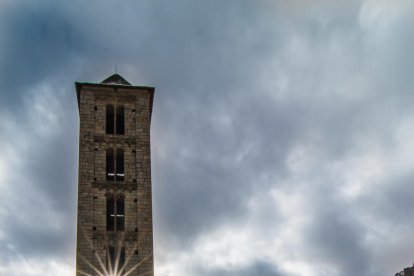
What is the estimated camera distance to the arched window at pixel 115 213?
37.8 metres

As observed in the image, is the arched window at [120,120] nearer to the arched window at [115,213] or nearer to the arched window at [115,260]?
the arched window at [115,213]

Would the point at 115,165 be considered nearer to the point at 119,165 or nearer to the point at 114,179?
the point at 119,165

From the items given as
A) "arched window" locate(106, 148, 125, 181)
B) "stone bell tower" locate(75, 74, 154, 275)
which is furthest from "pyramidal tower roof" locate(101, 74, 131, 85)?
"arched window" locate(106, 148, 125, 181)

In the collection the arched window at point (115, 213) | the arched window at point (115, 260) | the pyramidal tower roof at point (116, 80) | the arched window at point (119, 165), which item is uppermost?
the pyramidal tower roof at point (116, 80)

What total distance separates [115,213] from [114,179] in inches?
94.6

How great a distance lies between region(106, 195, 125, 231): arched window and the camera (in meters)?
37.8

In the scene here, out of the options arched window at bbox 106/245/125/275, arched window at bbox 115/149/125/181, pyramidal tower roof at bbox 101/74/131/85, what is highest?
pyramidal tower roof at bbox 101/74/131/85

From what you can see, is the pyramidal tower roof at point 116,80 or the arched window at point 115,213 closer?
the arched window at point 115,213

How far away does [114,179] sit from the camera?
129 ft

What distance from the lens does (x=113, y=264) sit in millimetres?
35969

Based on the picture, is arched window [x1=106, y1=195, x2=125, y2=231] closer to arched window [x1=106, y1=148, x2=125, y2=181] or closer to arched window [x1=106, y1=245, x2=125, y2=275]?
arched window [x1=106, y1=245, x2=125, y2=275]

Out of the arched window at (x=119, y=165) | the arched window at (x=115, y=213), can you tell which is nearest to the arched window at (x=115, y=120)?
the arched window at (x=119, y=165)

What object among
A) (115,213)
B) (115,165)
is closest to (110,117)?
(115,165)

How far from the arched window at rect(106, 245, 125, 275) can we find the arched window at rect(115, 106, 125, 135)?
836 cm
